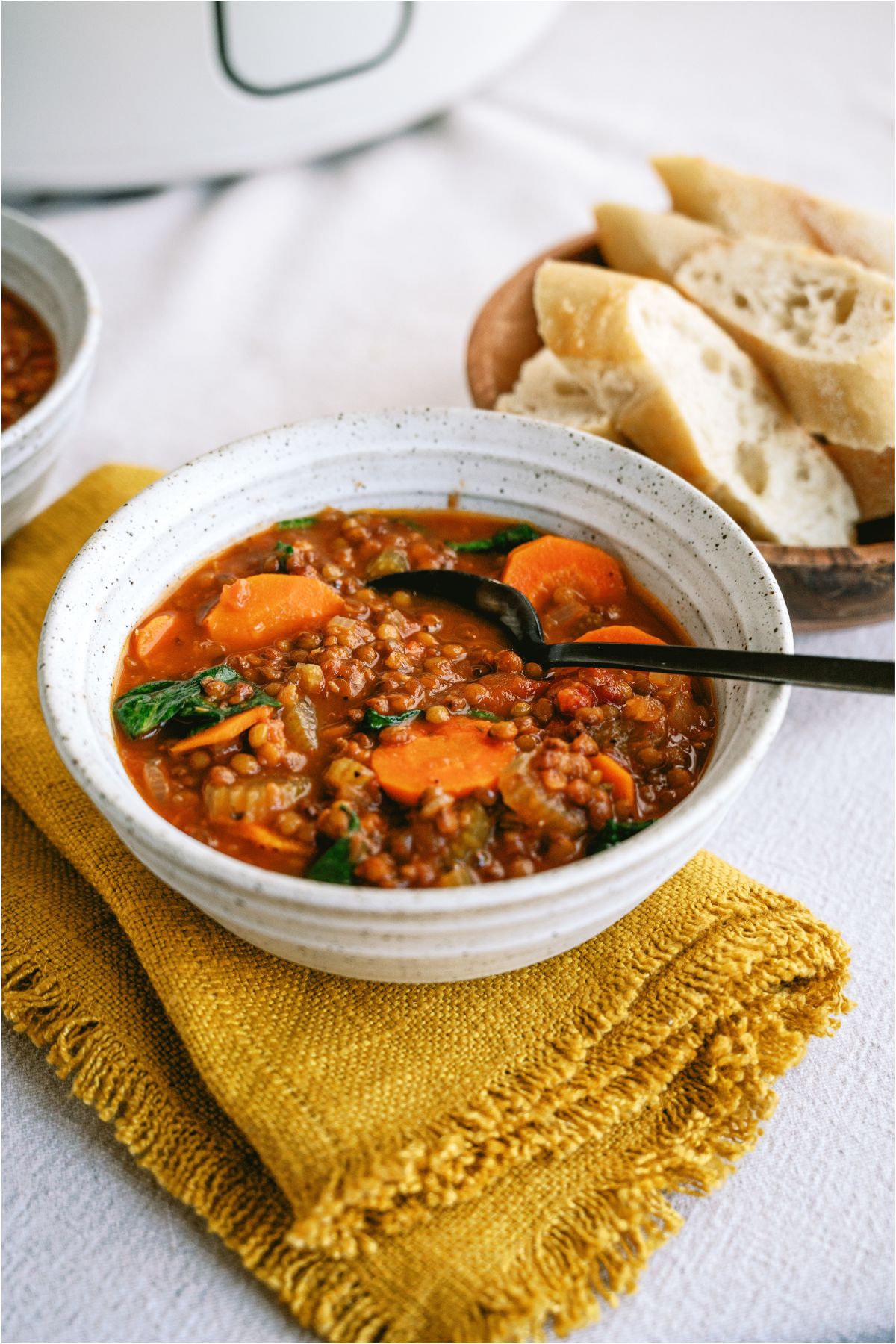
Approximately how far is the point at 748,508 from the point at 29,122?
2.96 meters

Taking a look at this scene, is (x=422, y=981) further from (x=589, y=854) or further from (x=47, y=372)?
(x=47, y=372)

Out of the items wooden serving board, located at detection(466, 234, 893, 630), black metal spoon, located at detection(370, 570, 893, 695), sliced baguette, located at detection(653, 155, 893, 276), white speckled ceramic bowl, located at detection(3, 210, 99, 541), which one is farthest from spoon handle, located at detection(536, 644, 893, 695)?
sliced baguette, located at detection(653, 155, 893, 276)

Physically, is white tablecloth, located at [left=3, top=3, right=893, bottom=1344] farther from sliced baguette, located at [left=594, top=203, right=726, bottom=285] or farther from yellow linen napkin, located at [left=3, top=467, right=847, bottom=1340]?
sliced baguette, located at [left=594, top=203, right=726, bottom=285]

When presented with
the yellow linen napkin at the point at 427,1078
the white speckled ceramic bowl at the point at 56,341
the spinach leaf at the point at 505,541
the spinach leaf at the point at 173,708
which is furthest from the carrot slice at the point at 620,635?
the white speckled ceramic bowl at the point at 56,341

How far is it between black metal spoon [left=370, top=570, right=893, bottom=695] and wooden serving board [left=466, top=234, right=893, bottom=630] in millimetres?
473

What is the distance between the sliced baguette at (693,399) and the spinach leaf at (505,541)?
1.84 ft

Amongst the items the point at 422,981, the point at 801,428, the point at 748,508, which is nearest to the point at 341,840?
the point at 422,981

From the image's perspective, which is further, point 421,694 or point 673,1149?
point 421,694

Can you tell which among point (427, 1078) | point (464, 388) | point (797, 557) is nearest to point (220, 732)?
point (427, 1078)

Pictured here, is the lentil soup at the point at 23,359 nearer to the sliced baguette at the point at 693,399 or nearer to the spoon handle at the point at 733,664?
the sliced baguette at the point at 693,399

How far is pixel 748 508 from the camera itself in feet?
10.2

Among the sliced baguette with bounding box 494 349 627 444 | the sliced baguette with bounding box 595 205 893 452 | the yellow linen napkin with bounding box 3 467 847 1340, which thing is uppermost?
the sliced baguette with bounding box 595 205 893 452

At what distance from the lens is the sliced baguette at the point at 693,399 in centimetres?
313

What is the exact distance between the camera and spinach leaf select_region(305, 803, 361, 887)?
2080mm
